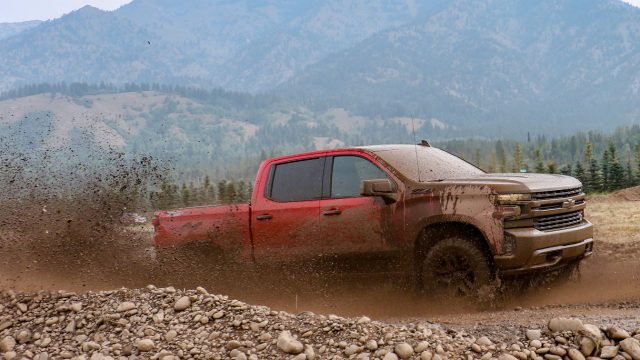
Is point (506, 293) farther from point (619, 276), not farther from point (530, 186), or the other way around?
point (619, 276)

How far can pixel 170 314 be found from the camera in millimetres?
6328

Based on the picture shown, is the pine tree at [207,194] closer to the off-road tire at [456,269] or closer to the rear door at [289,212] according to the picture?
the rear door at [289,212]

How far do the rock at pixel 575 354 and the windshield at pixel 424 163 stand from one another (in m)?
3.00

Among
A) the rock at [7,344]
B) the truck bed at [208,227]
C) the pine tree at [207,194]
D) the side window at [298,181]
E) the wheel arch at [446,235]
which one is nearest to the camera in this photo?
the rock at [7,344]

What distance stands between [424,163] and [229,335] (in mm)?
3449

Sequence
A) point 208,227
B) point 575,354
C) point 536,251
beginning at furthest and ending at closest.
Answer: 1. point 208,227
2. point 536,251
3. point 575,354

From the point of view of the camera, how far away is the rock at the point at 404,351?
16.7 feet

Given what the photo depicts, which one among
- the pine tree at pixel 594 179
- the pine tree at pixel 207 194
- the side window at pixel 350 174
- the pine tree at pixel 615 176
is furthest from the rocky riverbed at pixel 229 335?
the pine tree at pixel 207 194

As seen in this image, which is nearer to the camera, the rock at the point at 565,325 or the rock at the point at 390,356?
the rock at the point at 390,356

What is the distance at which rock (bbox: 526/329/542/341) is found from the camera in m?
5.25

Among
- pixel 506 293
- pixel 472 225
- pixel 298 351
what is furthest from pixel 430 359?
pixel 506 293

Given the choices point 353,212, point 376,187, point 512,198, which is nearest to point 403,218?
point 376,187

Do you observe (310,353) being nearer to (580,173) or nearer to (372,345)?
(372,345)

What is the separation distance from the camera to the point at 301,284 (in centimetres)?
798
